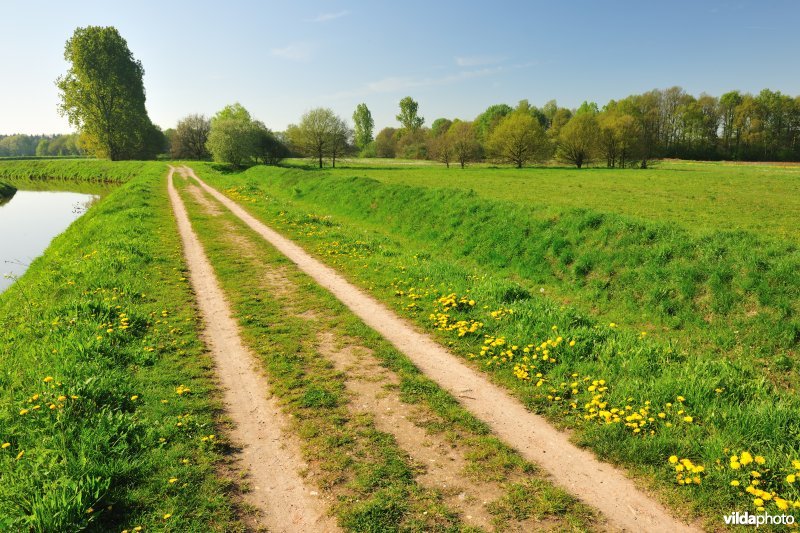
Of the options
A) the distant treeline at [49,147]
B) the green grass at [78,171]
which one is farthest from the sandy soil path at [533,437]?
the distant treeline at [49,147]

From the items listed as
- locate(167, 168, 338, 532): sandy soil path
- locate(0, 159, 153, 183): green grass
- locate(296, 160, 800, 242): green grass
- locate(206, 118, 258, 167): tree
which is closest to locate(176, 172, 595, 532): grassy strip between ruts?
locate(167, 168, 338, 532): sandy soil path

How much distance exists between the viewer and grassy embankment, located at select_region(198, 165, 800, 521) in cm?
527

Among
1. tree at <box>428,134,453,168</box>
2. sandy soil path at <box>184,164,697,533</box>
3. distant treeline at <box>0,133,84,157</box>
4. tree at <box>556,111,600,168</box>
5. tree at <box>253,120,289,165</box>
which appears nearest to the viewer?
sandy soil path at <box>184,164,697,533</box>

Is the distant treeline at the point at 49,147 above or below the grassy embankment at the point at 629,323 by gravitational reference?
above

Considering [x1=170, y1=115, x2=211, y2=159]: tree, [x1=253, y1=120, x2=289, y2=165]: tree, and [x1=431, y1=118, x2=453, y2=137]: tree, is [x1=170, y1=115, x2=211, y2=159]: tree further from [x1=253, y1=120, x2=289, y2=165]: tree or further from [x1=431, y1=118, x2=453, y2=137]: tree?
[x1=431, y1=118, x2=453, y2=137]: tree

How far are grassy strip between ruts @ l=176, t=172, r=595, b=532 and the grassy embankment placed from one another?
1.22 meters

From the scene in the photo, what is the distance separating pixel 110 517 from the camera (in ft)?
14.3

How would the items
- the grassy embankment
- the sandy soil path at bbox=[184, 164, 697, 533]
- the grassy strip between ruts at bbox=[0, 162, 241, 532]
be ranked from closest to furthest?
the grassy strip between ruts at bbox=[0, 162, 241, 532], the sandy soil path at bbox=[184, 164, 697, 533], the grassy embankment

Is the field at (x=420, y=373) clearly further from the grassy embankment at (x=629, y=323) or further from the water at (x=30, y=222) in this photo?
the water at (x=30, y=222)

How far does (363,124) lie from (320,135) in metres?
50.3

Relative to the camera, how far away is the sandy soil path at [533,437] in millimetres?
4496

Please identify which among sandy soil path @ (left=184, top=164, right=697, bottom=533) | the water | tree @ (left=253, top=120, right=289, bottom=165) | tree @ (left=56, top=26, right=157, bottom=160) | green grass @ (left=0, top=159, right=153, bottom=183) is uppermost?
tree @ (left=56, top=26, right=157, bottom=160)

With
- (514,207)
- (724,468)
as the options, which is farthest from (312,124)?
(724,468)

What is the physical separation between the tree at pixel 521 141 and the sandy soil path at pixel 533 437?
68.8 metres
